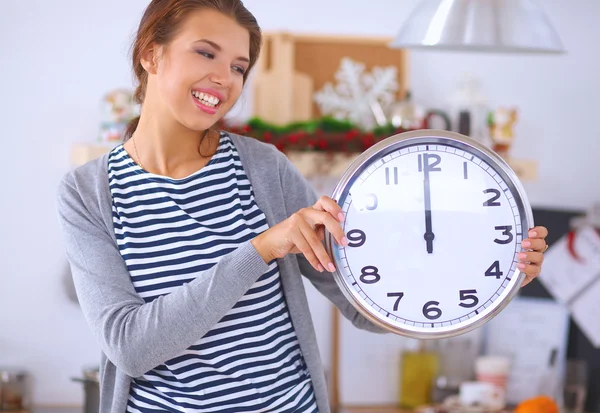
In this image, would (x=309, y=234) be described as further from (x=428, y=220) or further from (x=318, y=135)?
(x=318, y=135)

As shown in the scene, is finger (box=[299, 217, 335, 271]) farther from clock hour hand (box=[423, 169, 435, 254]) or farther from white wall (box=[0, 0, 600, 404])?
white wall (box=[0, 0, 600, 404])

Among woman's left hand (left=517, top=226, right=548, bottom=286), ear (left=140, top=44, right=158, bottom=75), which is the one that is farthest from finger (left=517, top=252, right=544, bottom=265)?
ear (left=140, top=44, right=158, bottom=75)

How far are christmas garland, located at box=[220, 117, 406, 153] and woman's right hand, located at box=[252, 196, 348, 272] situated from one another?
1.30 metres

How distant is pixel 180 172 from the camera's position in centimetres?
117

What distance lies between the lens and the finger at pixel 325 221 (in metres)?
0.99

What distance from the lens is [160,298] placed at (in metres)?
1.04

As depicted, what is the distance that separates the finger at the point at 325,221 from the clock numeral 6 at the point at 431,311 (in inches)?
5.6

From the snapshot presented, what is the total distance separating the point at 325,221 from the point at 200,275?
0.60 feet

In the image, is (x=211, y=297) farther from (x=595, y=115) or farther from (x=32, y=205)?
(x=595, y=115)

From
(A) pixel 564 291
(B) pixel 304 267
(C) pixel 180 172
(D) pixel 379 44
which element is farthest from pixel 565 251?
(C) pixel 180 172

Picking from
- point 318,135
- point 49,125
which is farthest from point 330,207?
point 49,125

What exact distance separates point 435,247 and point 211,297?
0.29 metres

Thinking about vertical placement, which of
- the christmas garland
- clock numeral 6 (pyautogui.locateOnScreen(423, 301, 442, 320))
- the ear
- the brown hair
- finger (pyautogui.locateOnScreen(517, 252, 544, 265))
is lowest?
clock numeral 6 (pyautogui.locateOnScreen(423, 301, 442, 320))

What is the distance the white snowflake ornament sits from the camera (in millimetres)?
2475
